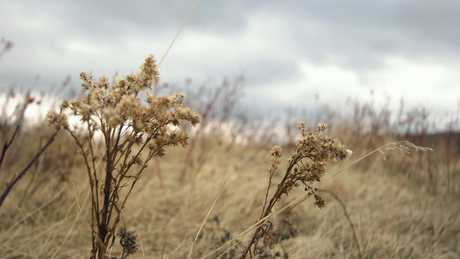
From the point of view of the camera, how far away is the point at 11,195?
2859 millimetres

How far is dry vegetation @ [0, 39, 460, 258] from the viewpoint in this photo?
1.13m

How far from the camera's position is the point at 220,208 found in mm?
3043

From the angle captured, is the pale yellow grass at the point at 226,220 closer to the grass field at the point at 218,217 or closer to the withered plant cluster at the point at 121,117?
the grass field at the point at 218,217

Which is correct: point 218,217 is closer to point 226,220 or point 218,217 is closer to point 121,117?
point 226,220

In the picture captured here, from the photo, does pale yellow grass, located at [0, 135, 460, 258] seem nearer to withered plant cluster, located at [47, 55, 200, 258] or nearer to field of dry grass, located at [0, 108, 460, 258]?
field of dry grass, located at [0, 108, 460, 258]

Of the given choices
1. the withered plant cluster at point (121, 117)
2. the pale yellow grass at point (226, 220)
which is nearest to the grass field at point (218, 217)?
the pale yellow grass at point (226, 220)

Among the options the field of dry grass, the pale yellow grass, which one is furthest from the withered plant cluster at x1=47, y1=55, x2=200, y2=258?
the pale yellow grass

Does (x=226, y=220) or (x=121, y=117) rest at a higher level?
(x=121, y=117)

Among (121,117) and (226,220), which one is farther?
(226,220)

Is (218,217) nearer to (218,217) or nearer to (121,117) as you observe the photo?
(218,217)

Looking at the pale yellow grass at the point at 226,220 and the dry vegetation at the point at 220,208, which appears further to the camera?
the pale yellow grass at the point at 226,220

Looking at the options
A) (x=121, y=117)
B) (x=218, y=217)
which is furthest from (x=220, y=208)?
(x=121, y=117)

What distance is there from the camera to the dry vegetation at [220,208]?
1131mm

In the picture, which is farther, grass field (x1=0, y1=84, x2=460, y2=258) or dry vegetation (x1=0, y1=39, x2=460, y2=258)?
grass field (x1=0, y1=84, x2=460, y2=258)
